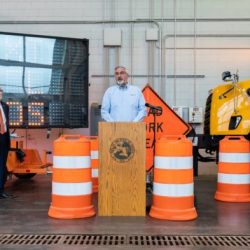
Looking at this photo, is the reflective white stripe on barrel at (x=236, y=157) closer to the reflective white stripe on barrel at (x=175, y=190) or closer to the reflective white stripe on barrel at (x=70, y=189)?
the reflective white stripe on barrel at (x=175, y=190)

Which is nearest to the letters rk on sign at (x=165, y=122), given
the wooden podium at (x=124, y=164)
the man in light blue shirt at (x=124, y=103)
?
the man in light blue shirt at (x=124, y=103)

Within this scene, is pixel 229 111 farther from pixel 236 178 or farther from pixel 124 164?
pixel 124 164

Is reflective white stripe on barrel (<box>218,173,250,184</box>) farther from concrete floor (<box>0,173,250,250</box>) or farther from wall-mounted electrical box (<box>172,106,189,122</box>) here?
wall-mounted electrical box (<box>172,106,189,122</box>)

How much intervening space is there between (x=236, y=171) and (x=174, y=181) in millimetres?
1807

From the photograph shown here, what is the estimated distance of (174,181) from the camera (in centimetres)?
520

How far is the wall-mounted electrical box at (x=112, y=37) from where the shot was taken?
10656 mm

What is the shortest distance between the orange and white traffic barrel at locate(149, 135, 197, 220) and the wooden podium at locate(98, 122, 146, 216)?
0.74 feet

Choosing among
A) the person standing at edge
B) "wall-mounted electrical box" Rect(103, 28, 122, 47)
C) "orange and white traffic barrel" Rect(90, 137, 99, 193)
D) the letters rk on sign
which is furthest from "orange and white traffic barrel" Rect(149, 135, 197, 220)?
"wall-mounted electrical box" Rect(103, 28, 122, 47)

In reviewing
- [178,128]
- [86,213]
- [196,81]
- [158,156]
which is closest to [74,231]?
[86,213]

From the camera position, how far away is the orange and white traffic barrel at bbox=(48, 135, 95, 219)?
17.4ft

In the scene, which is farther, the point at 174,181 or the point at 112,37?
the point at 112,37

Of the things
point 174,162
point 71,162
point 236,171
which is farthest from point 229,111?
point 71,162

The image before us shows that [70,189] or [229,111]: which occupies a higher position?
[229,111]

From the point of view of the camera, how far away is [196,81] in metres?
10.8
